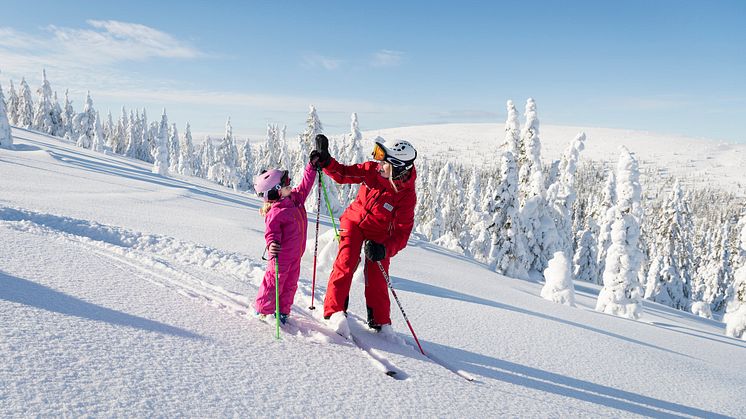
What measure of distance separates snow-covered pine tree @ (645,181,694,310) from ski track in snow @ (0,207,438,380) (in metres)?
43.0

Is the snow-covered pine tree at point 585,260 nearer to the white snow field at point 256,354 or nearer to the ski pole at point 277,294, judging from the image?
the white snow field at point 256,354

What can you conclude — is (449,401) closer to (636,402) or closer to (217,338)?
(217,338)

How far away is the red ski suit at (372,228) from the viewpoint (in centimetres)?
414

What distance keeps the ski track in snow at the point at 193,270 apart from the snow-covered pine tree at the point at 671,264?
141ft

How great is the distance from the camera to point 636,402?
146 inches

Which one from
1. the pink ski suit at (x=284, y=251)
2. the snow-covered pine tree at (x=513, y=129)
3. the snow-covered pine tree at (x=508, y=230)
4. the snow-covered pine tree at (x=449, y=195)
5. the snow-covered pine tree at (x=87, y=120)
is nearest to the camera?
the pink ski suit at (x=284, y=251)

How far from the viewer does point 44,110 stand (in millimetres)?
76000

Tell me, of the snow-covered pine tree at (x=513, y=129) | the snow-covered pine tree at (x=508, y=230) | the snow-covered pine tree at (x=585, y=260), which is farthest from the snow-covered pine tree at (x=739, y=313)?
the snow-covered pine tree at (x=585, y=260)

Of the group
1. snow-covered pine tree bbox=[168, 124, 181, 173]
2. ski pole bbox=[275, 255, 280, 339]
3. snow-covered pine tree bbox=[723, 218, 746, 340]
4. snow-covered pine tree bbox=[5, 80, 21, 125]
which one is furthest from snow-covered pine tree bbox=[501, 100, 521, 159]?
snow-covered pine tree bbox=[5, 80, 21, 125]

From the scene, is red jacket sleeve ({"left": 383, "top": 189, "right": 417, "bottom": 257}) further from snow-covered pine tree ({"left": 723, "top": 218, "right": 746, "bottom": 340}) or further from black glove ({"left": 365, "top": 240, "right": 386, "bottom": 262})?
snow-covered pine tree ({"left": 723, "top": 218, "right": 746, "bottom": 340})

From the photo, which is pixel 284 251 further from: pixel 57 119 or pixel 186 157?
pixel 57 119

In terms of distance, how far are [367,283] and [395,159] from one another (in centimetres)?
134

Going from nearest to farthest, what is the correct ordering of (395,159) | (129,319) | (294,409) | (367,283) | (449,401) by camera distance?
(294,409) < (449,401) < (129,319) < (395,159) < (367,283)

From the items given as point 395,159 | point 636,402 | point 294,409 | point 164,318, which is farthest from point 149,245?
point 636,402
